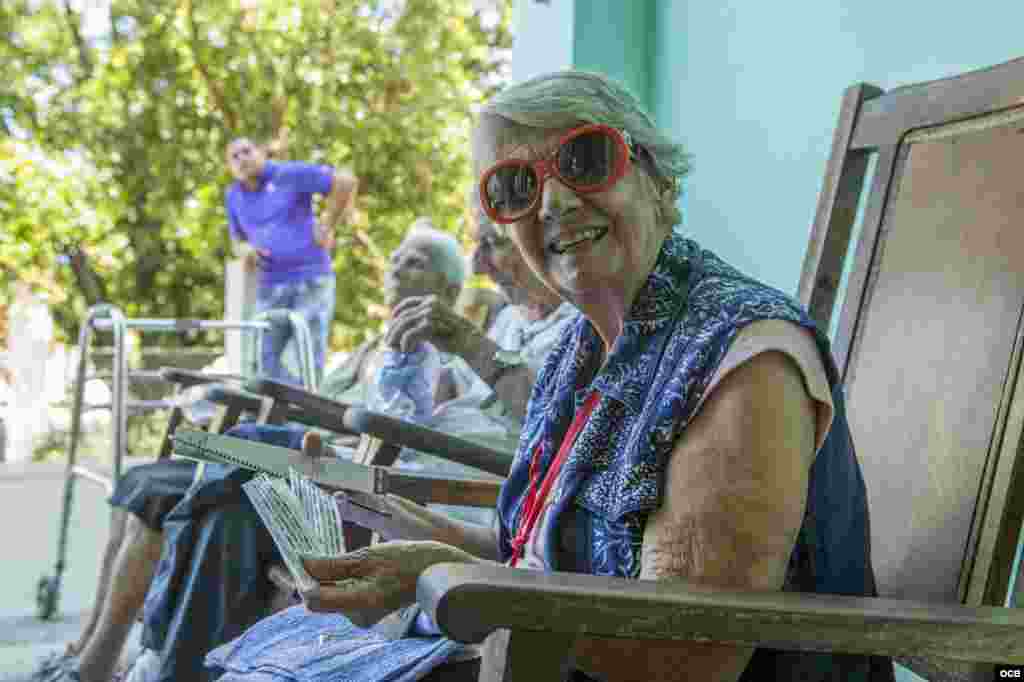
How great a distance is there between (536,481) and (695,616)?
54 cm

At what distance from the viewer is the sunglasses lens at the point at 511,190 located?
155 cm

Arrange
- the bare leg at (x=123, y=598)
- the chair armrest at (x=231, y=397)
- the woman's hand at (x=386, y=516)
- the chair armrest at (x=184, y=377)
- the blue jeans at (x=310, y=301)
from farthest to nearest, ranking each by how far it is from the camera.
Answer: the blue jeans at (x=310, y=301) < the chair armrest at (x=184, y=377) < the chair armrest at (x=231, y=397) < the bare leg at (x=123, y=598) < the woman's hand at (x=386, y=516)

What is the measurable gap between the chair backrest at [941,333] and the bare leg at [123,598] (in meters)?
1.77

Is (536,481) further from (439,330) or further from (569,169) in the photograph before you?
(439,330)

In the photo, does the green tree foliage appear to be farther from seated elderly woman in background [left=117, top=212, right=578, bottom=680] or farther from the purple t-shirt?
seated elderly woman in background [left=117, top=212, right=578, bottom=680]

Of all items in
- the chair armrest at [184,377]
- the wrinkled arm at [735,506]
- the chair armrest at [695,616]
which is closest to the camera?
the chair armrest at [695,616]

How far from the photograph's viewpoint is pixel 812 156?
2498 millimetres

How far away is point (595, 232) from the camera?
152cm

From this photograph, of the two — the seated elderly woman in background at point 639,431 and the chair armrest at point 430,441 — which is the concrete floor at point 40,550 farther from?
the seated elderly woman in background at point 639,431

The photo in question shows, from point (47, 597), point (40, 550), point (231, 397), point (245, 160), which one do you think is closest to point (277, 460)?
point (231, 397)

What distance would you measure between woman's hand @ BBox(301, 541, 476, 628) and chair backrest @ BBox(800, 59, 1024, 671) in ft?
2.31

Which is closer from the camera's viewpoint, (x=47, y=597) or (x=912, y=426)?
(x=912, y=426)

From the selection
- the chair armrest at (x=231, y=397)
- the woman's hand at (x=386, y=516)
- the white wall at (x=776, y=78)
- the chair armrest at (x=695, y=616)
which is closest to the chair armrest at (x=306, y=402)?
the chair armrest at (x=231, y=397)

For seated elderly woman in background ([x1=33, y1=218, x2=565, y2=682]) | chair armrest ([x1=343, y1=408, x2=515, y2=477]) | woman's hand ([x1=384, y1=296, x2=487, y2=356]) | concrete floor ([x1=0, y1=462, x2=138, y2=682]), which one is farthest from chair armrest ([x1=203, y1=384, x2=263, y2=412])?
concrete floor ([x1=0, y1=462, x2=138, y2=682])
